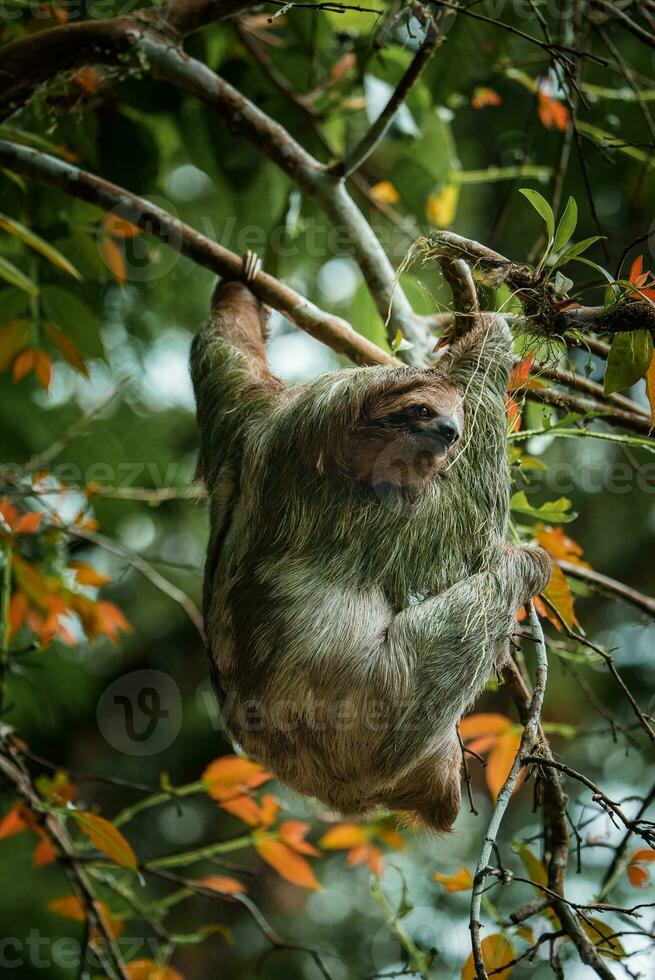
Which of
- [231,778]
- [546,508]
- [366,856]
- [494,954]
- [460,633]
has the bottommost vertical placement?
[366,856]

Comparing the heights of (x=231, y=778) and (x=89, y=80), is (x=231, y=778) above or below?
below

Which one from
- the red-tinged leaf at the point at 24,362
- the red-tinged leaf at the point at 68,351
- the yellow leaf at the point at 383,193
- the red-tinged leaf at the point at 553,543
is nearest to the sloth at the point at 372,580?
the red-tinged leaf at the point at 553,543

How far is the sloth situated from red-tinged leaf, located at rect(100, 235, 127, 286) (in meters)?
2.65

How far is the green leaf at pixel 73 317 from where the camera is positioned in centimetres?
637

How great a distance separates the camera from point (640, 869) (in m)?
4.39

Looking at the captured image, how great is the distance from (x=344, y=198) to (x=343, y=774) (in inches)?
131

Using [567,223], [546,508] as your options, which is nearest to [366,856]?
[546,508]

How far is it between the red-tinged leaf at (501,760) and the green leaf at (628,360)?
268 cm

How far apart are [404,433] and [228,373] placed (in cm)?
152

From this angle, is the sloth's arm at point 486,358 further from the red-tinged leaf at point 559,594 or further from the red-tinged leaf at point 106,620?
the red-tinged leaf at point 106,620

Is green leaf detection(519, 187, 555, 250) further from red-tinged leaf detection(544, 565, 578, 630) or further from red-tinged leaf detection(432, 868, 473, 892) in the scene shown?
Result: red-tinged leaf detection(432, 868, 473, 892)

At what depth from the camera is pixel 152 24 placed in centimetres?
543

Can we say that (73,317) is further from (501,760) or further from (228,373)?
(501,760)

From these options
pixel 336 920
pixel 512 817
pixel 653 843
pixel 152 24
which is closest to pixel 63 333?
pixel 152 24
